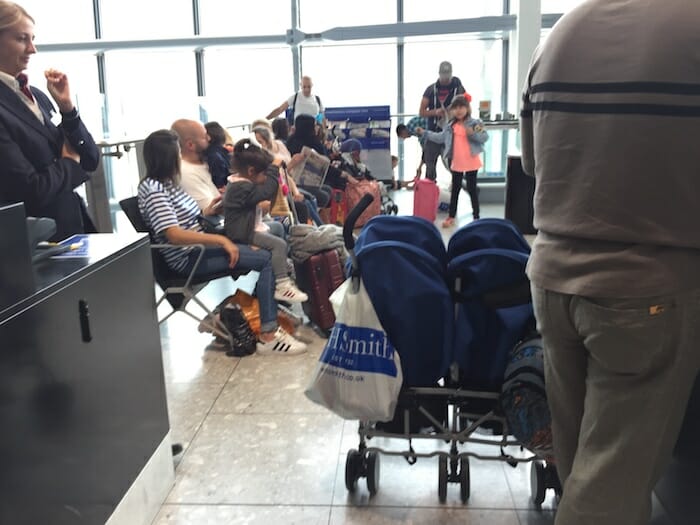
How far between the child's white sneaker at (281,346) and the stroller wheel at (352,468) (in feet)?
4.34

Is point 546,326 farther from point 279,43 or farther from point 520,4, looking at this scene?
point 279,43

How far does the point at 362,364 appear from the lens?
190 centimetres

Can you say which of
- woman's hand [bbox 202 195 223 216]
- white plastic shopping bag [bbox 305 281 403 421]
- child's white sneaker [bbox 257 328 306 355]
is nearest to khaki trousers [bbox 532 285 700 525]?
white plastic shopping bag [bbox 305 281 403 421]

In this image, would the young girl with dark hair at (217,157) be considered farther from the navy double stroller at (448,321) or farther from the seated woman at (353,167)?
the navy double stroller at (448,321)

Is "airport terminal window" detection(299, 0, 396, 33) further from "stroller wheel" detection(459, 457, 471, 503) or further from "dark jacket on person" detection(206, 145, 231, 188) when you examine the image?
"stroller wheel" detection(459, 457, 471, 503)

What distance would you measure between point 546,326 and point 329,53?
32.2 ft

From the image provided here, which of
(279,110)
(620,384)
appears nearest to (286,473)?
(620,384)

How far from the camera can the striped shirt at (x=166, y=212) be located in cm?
330

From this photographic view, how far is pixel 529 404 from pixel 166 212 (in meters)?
2.22

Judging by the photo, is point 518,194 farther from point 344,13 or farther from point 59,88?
point 344,13

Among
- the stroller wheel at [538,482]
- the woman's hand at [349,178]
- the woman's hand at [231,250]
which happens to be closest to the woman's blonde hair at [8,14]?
the woman's hand at [231,250]

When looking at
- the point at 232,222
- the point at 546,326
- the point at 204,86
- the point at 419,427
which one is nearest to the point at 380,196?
the point at 232,222

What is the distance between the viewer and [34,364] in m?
1.43

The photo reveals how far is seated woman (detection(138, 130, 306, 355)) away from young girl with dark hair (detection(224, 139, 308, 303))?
0.30 feet
